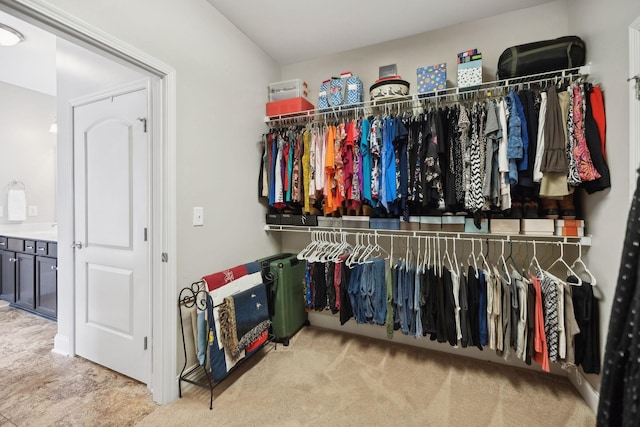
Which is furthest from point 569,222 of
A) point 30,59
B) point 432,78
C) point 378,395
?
point 30,59

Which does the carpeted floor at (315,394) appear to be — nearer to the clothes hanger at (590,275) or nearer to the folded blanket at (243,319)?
the folded blanket at (243,319)

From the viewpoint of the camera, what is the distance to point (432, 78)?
6.92 feet

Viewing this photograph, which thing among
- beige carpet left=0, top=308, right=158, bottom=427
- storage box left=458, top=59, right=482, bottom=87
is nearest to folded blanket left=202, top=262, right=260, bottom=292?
beige carpet left=0, top=308, right=158, bottom=427

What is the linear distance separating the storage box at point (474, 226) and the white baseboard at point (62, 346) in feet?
10.9

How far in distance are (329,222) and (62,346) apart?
2499mm

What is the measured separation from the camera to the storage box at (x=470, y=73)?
1960mm

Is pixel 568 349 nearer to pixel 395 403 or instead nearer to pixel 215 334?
pixel 395 403

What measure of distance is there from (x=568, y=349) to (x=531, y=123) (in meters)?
1.42

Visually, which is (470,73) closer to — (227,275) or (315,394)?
(227,275)

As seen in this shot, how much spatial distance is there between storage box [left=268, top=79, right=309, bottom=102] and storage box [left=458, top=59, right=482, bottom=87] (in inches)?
54.3

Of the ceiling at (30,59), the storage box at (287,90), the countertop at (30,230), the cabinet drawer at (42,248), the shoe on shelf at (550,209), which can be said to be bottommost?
the cabinet drawer at (42,248)

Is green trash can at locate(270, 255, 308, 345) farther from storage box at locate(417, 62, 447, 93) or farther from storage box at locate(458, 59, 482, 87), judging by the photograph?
storage box at locate(458, 59, 482, 87)

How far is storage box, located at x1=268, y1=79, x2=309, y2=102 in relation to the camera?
2627 mm

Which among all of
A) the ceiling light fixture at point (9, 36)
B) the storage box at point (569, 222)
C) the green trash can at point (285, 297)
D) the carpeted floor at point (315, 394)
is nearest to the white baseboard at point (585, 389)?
the carpeted floor at point (315, 394)
